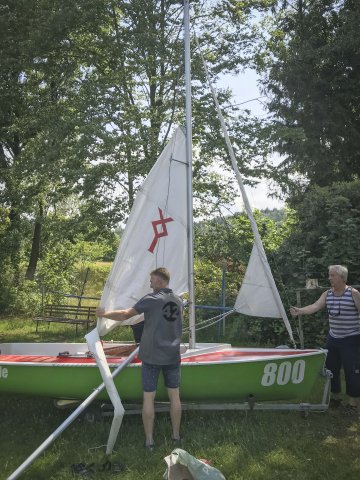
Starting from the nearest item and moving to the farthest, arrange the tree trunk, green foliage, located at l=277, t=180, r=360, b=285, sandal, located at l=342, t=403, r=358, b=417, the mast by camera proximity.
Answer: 1. sandal, located at l=342, t=403, r=358, b=417
2. the mast
3. green foliage, located at l=277, t=180, r=360, b=285
4. the tree trunk

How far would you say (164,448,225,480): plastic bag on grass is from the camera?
3828mm

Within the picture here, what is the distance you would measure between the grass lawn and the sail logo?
436 millimetres

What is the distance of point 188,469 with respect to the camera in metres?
3.88

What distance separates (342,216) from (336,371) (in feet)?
11.9

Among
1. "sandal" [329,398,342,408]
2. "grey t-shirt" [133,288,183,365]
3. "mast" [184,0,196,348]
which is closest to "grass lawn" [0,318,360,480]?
"sandal" [329,398,342,408]

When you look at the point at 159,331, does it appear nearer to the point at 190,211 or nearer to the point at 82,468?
the point at 82,468

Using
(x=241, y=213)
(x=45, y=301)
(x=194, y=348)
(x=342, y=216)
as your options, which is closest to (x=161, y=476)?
(x=194, y=348)

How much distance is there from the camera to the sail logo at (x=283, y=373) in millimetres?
5371

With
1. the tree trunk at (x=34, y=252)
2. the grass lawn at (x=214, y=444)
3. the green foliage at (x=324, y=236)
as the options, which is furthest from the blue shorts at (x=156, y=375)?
the tree trunk at (x=34, y=252)

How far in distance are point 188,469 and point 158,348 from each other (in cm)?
121

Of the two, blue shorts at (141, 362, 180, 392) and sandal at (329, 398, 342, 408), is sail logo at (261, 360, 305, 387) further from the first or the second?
blue shorts at (141, 362, 180, 392)

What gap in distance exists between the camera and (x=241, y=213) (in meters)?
12.6

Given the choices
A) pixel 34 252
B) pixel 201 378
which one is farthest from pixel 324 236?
pixel 34 252

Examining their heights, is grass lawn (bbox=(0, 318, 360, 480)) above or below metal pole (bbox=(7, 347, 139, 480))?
below
